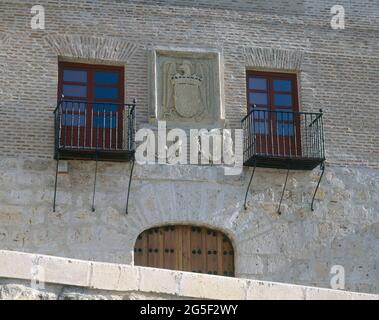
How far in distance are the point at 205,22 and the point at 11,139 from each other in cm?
366

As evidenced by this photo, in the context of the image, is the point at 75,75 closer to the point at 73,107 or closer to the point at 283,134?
the point at 73,107

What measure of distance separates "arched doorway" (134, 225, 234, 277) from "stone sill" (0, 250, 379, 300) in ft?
16.2

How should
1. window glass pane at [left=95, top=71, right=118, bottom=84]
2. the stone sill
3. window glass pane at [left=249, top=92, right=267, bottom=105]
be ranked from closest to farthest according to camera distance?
the stone sill → window glass pane at [left=95, top=71, right=118, bottom=84] → window glass pane at [left=249, top=92, right=267, bottom=105]

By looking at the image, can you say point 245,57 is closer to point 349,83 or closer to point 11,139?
point 349,83

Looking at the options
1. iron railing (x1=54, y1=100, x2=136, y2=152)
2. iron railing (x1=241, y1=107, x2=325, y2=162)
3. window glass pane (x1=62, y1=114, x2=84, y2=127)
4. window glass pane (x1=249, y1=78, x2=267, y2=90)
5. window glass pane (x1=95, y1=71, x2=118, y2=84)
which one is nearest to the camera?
iron railing (x1=54, y1=100, x2=136, y2=152)

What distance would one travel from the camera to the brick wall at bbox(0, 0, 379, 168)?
1378cm

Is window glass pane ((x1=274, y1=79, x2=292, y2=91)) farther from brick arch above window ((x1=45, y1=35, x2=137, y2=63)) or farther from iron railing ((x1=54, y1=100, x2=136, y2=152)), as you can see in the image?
iron railing ((x1=54, y1=100, x2=136, y2=152))

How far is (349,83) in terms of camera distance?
1495cm

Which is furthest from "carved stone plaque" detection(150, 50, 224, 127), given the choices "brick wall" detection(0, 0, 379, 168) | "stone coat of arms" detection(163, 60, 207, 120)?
"brick wall" detection(0, 0, 379, 168)

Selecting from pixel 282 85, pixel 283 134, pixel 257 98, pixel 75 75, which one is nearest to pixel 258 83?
pixel 257 98

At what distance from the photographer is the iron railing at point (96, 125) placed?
44.6 ft

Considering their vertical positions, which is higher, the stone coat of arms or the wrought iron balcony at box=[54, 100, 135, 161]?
the stone coat of arms
